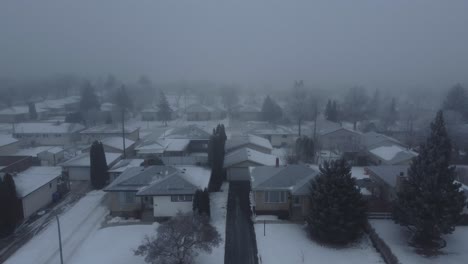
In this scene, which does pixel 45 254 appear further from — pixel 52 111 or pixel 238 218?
pixel 52 111

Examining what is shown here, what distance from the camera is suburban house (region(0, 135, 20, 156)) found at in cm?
4108

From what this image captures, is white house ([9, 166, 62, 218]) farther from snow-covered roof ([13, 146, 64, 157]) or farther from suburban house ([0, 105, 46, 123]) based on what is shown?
suburban house ([0, 105, 46, 123])

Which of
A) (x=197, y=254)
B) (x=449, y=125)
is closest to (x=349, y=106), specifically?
(x=449, y=125)

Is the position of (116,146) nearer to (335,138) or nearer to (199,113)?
(335,138)

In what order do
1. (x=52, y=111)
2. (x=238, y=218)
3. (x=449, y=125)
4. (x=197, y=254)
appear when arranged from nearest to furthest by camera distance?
1. (x=197, y=254)
2. (x=238, y=218)
3. (x=449, y=125)
4. (x=52, y=111)

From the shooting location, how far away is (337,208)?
20.5m

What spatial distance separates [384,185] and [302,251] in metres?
10.7

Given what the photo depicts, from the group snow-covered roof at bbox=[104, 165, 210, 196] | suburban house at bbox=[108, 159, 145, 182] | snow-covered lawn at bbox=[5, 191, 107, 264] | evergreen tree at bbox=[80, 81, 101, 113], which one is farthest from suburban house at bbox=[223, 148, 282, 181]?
evergreen tree at bbox=[80, 81, 101, 113]

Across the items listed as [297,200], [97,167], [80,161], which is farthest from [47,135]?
[297,200]

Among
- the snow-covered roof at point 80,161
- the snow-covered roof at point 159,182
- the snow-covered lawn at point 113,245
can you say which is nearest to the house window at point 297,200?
the snow-covered roof at point 159,182

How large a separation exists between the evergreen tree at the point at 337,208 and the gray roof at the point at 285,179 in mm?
2565

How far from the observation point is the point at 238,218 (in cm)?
2469

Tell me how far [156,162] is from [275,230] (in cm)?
1363

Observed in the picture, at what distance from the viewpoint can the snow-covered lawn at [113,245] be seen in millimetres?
19219
